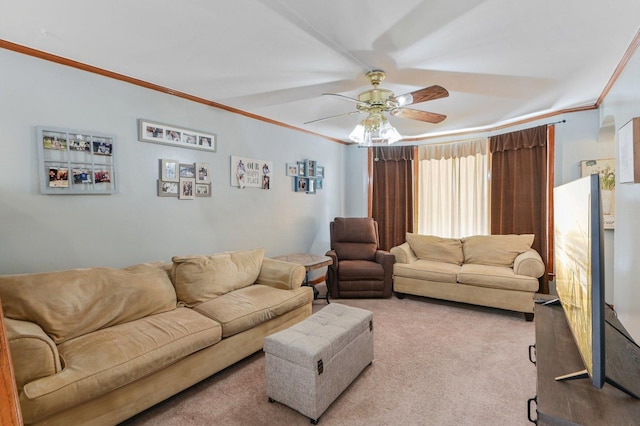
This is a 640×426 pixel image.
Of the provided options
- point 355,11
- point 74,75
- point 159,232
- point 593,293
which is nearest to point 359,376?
point 593,293

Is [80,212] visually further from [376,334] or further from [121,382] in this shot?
[376,334]

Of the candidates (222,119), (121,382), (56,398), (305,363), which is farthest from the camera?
(222,119)

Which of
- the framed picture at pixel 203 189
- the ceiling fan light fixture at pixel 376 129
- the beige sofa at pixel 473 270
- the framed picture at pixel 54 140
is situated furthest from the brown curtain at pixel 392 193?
the framed picture at pixel 54 140

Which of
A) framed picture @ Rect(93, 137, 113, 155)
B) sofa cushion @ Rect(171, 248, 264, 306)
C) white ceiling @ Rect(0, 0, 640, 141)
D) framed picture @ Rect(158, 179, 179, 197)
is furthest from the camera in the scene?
framed picture @ Rect(158, 179, 179, 197)

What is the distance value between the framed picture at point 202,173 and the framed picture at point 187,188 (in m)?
0.07

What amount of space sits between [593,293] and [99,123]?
10.6 ft

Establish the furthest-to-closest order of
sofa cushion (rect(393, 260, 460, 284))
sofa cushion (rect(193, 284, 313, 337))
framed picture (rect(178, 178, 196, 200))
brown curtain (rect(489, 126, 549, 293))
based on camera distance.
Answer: brown curtain (rect(489, 126, 549, 293))
sofa cushion (rect(393, 260, 460, 284))
framed picture (rect(178, 178, 196, 200))
sofa cushion (rect(193, 284, 313, 337))

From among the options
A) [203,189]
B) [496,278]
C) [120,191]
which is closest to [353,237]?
[496,278]

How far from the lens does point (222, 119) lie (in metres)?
3.45

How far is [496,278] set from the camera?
3477mm

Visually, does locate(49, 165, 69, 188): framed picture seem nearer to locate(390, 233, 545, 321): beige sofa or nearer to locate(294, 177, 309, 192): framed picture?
locate(294, 177, 309, 192): framed picture

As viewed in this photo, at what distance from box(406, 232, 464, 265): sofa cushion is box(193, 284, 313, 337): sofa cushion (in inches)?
81.4

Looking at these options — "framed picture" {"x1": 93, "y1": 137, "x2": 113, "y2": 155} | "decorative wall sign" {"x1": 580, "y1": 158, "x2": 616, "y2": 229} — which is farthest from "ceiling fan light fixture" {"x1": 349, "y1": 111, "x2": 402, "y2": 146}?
"decorative wall sign" {"x1": 580, "y1": 158, "x2": 616, "y2": 229}

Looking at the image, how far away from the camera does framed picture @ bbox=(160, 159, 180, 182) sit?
2.92 m
